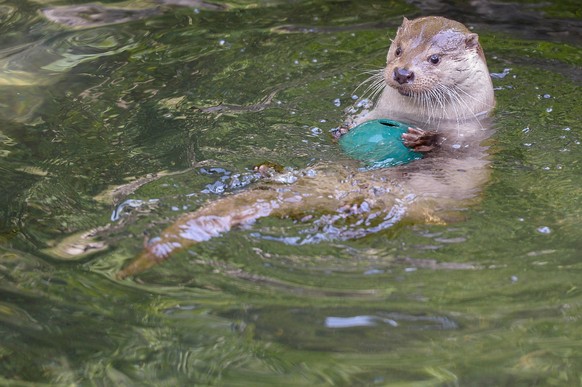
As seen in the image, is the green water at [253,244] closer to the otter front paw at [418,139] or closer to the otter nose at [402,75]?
the otter front paw at [418,139]

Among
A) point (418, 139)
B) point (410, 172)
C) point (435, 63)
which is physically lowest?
point (410, 172)

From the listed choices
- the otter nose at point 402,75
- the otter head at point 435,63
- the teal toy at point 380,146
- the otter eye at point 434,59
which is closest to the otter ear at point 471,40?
the otter head at point 435,63

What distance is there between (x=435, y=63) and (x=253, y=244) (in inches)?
55.3

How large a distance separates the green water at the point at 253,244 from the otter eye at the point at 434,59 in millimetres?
488

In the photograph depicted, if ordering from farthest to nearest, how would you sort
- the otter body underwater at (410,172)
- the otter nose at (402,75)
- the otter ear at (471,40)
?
the otter ear at (471,40) → the otter nose at (402,75) → the otter body underwater at (410,172)

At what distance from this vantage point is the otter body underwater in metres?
3.14

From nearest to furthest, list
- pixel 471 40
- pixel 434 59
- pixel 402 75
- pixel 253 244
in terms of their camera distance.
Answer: pixel 253 244
pixel 402 75
pixel 434 59
pixel 471 40

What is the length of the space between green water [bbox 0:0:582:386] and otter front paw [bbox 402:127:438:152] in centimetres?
33

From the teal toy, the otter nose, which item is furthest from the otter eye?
the teal toy

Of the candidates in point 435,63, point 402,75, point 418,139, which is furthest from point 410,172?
point 435,63

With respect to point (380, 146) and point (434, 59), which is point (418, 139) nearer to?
point (380, 146)

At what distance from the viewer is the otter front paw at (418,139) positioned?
3717 mm

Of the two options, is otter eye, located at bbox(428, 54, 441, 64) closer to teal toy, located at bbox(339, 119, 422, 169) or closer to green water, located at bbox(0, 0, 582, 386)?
teal toy, located at bbox(339, 119, 422, 169)

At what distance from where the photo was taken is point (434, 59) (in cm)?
400
